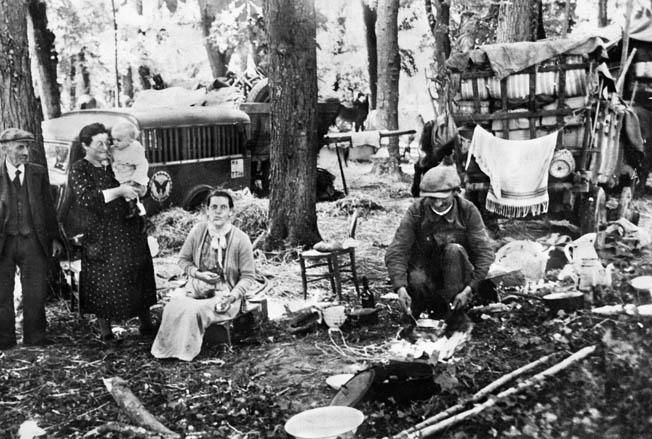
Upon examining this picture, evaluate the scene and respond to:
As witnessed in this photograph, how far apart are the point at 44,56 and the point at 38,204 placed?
876 centimetres

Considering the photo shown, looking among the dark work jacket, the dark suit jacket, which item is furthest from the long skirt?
the dark work jacket

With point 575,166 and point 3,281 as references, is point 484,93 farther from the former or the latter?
point 3,281

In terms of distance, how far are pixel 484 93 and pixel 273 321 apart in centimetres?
431

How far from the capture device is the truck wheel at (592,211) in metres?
9.02

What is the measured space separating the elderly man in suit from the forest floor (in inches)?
10.5

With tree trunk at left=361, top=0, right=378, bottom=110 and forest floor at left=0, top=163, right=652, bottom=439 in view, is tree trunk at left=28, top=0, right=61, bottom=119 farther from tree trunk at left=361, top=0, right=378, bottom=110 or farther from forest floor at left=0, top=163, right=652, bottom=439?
tree trunk at left=361, top=0, right=378, bottom=110

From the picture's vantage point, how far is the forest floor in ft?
13.8

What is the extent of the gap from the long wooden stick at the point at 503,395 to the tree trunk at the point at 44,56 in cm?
1185

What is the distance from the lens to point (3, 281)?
5922mm

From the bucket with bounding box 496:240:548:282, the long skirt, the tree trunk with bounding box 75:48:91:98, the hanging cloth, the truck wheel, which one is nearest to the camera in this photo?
the long skirt

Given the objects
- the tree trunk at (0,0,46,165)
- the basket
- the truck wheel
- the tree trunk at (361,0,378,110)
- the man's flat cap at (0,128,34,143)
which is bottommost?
the basket

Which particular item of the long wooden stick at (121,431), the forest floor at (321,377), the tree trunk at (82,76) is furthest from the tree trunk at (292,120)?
the tree trunk at (82,76)

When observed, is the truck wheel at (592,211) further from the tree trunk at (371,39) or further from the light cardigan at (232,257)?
the tree trunk at (371,39)

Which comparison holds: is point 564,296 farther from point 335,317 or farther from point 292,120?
point 292,120
